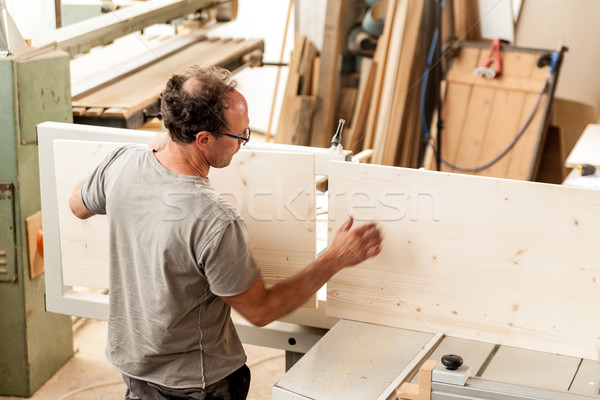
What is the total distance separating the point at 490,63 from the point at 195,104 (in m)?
3.88

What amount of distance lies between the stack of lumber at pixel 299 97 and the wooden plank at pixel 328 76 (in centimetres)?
6

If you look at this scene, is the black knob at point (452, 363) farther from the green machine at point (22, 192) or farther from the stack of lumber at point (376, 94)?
the stack of lumber at point (376, 94)

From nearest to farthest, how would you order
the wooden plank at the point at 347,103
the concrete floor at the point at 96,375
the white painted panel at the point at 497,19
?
the concrete floor at the point at 96,375 < the white painted panel at the point at 497,19 < the wooden plank at the point at 347,103

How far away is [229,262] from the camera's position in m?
1.57

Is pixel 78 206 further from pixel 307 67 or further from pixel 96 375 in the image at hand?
pixel 307 67

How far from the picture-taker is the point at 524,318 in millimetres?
1814

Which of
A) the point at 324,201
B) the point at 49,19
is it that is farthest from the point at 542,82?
the point at 49,19

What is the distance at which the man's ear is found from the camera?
1612mm

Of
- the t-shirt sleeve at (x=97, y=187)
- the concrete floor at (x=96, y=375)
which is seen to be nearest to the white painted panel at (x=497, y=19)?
the concrete floor at (x=96, y=375)

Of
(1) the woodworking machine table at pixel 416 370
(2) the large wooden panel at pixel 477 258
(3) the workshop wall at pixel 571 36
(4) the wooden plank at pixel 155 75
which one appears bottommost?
(1) the woodworking machine table at pixel 416 370

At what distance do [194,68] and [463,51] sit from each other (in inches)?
153

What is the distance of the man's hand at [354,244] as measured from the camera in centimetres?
175

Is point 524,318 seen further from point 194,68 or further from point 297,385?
point 194,68

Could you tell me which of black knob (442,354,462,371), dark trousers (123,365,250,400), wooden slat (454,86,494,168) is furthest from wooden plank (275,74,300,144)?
black knob (442,354,462,371)
